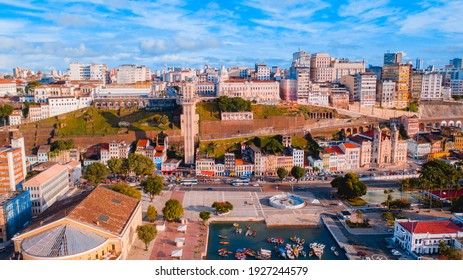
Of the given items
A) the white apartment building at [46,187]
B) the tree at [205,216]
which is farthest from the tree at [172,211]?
the white apartment building at [46,187]

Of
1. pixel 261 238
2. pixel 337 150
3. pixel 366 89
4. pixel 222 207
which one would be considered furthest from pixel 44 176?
pixel 366 89

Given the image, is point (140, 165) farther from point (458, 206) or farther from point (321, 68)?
point (321, 68)

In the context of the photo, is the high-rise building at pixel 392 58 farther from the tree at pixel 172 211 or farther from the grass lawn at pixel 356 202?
the tree at pixel 172 211

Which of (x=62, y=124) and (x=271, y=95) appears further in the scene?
(x=271, y=95)

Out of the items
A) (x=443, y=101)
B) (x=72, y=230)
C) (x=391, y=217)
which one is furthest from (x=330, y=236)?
(x=443, y=101)

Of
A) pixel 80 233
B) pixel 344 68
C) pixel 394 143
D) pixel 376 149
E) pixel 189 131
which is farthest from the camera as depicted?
pixel 344 68

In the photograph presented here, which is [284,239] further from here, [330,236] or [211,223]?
[211,223]

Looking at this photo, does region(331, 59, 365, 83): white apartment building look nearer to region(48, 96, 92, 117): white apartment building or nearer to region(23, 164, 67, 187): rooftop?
region(48, 96, 92, 117): white apartment building
